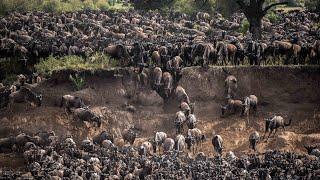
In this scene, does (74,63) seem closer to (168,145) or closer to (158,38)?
(158,38)

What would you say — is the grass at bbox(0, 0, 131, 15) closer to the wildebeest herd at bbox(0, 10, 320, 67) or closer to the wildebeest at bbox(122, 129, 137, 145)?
the wildebeest herd at bbox(0, 10, 320, 67)

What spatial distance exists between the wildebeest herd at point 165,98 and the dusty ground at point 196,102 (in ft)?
1.14

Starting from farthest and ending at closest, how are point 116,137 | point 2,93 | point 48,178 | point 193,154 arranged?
point 2,93 < point 116,137 < point 193,154 < point 48,178

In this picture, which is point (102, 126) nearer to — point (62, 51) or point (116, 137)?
point (116, 137)

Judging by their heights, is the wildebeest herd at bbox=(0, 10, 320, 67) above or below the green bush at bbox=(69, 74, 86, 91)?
above

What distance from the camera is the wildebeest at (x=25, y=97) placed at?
2184cm

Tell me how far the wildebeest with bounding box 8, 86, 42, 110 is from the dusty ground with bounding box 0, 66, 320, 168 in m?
0.24

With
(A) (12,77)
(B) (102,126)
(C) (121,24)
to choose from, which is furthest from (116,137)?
(C) (121,24)

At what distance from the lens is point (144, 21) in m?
35.5

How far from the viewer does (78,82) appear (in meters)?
Answer: 22.7

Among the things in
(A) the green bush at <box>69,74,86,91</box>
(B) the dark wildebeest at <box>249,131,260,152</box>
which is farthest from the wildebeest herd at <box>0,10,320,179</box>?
(A) the green bush at <box>69,74,86,91</box>

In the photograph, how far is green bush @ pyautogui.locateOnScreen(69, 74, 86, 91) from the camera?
22.6 meters

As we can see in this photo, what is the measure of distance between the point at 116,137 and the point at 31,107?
3.61m

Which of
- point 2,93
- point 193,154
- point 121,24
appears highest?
point 121,24
